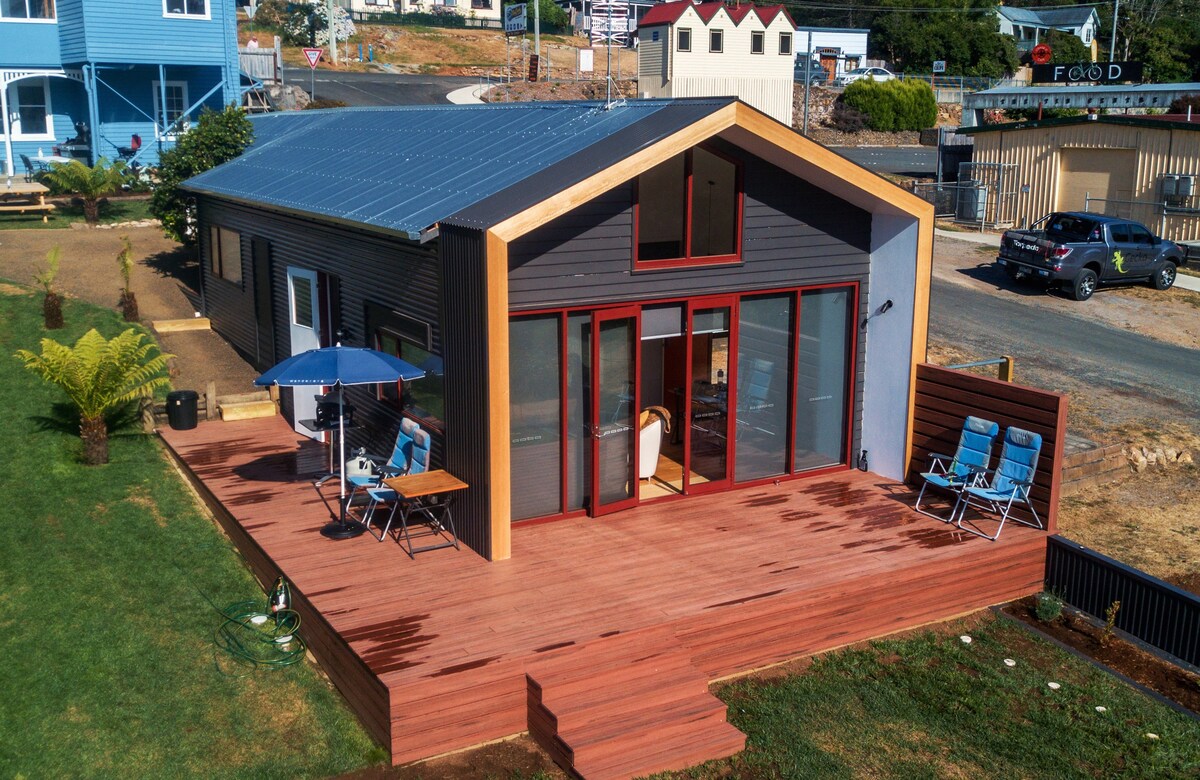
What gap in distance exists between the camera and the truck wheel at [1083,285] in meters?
22.6

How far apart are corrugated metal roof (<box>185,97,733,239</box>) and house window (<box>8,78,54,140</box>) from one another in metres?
15.1

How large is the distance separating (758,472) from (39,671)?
23.6 feet

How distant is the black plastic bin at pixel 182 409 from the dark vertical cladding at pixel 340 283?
3.81ft

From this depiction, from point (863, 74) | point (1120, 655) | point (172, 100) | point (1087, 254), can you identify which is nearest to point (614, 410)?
point (1120, 655)

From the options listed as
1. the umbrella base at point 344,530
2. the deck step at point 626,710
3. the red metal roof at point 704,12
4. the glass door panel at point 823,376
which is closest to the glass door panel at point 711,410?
the glass door panel at point 823,376

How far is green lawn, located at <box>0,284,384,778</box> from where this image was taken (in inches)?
305

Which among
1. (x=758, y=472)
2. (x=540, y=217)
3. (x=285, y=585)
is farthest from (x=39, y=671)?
(x=758, y=472)

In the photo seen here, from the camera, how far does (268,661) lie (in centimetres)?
903

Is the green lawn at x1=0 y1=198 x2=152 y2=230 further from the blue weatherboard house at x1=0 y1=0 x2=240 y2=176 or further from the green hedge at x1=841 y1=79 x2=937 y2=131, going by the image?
the green hedge at x1=841 y1=79 x2=937 y2=131

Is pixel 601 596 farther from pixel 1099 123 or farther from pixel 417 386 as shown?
pixel 1099 123

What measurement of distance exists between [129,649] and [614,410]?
4.83 meters

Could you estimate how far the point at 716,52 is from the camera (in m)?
48.4

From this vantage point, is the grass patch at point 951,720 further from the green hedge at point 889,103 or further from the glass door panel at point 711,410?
the green hedge at point 889,103

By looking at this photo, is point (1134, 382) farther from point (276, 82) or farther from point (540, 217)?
point (276, 82)
